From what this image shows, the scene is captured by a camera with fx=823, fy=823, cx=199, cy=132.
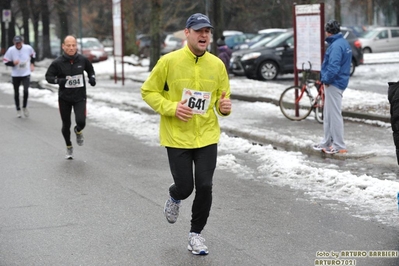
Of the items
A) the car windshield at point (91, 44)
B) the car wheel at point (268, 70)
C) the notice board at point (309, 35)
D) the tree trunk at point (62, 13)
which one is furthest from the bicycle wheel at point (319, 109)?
the car windshield at point (91, 44)

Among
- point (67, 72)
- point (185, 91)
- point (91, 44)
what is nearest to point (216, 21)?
point (67, 72)

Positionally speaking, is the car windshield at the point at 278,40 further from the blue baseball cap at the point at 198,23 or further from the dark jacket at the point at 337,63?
the blue baseball cap at the point at 198,23

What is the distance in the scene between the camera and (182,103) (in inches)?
250

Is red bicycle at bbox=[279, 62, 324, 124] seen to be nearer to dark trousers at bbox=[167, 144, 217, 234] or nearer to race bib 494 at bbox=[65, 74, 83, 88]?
race bib 494 at bbox=[65, 74, 83, 88]

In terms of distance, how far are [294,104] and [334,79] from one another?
16.6 ft

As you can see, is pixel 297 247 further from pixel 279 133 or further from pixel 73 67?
pixel 279 133

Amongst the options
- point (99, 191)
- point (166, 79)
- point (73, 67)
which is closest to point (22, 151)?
point (73, 67)

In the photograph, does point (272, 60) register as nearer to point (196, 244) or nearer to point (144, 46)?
point (196, 244)

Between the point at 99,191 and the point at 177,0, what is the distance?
4329cm

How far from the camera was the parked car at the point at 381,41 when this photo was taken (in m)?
42.3

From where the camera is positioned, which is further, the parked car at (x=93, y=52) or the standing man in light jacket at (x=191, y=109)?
the parked car at (x=93, y=52)

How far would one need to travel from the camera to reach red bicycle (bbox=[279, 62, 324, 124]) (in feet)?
50.2

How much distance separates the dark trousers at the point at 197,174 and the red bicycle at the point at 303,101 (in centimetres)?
881

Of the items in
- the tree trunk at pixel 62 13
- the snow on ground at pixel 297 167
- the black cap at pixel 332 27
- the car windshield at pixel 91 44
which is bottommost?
the snow on ground at pixel 297 167
